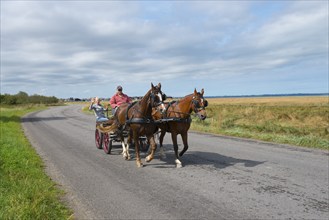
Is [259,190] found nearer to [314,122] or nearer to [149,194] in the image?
[149,194]

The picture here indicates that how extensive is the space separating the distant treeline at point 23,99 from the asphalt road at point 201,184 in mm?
86756

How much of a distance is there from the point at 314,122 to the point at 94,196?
24296 millimetres

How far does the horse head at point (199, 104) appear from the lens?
9281 mm

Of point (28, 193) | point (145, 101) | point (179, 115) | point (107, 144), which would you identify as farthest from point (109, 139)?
point (28, 193)

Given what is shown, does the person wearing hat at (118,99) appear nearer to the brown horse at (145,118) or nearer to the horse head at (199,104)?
the brown horse at (145,118)

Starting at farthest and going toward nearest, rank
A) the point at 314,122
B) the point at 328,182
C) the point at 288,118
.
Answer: the point at 288,118 → the point at 314,122 → the point at 328,182

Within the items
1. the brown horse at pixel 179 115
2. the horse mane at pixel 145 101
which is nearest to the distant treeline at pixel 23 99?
the horse mane at pixel 145 101

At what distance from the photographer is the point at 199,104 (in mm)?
9359

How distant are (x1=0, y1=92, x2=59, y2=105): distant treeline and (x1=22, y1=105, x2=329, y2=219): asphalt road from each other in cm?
8676

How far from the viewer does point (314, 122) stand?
2762cm

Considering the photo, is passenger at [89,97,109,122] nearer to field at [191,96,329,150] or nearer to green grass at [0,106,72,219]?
green grass at [0,106,72,219]

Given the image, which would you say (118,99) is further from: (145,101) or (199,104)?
(199,104)

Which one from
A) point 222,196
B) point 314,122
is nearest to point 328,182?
point 222,196

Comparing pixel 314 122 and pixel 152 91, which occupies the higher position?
pixel 152 91
